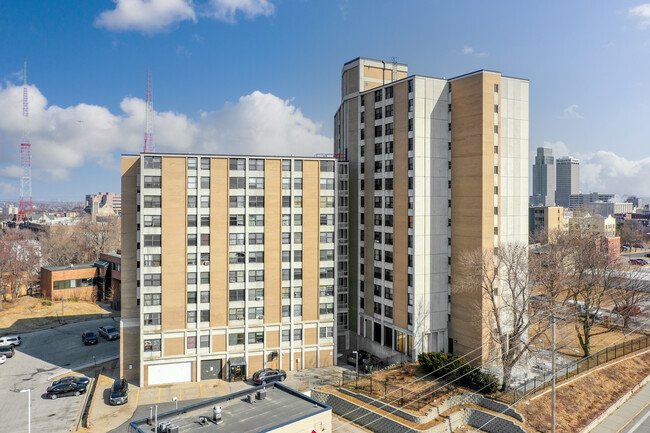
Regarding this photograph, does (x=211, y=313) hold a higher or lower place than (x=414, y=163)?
lower

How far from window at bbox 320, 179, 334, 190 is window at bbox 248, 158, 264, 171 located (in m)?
7.66

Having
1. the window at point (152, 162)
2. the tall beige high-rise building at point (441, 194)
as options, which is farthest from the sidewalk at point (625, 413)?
the window at point (152, 162)

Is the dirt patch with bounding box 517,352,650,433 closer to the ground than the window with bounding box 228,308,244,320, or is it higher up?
closer to the ground

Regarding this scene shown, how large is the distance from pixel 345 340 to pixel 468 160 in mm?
29869

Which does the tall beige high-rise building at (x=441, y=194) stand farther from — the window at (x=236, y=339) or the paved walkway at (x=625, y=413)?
the window at (x=236, y=339)

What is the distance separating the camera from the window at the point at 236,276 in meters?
49.7

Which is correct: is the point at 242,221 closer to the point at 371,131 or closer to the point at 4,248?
the point at 371,131

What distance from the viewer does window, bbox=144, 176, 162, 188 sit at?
155 feet

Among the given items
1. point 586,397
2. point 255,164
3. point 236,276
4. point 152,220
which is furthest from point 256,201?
point 586,397

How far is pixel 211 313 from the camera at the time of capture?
4891 centimetres

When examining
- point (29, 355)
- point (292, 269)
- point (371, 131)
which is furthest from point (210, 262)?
point (29, 355)

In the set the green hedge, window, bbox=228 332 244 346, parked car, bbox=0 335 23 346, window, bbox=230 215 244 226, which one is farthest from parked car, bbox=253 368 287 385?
parked car, bbox=0 335 23 346

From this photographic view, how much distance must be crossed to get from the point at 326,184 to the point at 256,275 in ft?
46.2

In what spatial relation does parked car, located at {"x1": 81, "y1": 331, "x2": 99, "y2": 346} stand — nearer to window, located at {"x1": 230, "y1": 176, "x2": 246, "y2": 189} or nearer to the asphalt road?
the asphalt road
